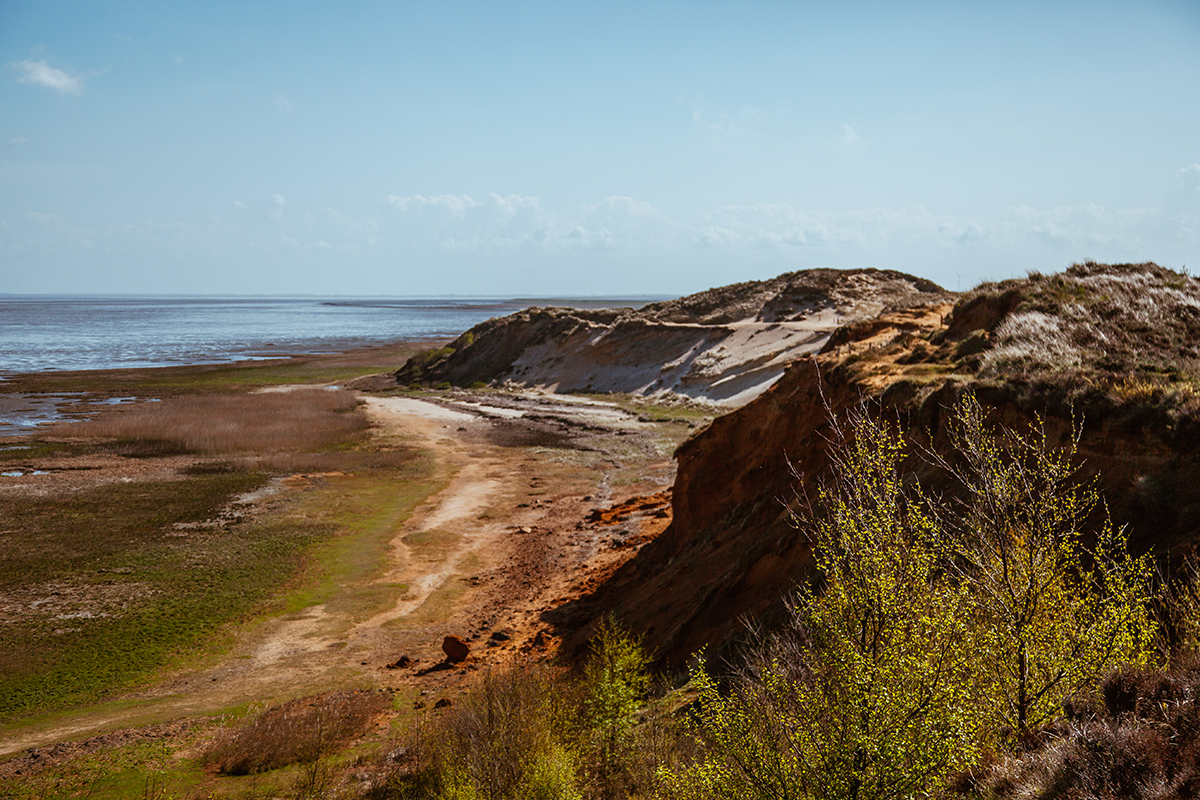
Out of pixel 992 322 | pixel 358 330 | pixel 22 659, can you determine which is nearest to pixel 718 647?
pixel 992 322

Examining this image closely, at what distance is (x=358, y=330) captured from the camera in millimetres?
161375

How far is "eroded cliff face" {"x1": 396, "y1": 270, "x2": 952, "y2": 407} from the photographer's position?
172ft

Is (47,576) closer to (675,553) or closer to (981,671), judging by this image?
(675,553)

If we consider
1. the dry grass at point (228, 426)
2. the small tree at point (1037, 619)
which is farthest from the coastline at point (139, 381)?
the small tree at point (1037, 619)

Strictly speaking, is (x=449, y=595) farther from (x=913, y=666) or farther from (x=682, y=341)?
(x=682, y=341)

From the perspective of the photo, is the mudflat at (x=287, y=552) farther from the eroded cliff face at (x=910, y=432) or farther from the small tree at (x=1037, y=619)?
the small tree at (x=1037, y=619)

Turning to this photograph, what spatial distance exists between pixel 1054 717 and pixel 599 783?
18.1ft

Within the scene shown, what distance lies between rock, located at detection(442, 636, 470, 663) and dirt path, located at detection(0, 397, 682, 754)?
26cm

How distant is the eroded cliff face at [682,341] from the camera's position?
52312 millimetres

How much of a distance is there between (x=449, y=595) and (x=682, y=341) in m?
43.4

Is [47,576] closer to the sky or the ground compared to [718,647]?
closer to the ground

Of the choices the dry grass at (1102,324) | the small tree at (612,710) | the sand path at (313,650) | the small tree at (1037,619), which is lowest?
the sand path at (313,650)

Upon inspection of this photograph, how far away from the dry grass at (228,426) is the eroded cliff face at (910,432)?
2794 cm

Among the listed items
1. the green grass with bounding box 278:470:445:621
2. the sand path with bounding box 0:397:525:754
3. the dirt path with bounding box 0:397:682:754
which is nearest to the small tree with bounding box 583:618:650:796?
the dirt path with bounding box 0:397:682:754
